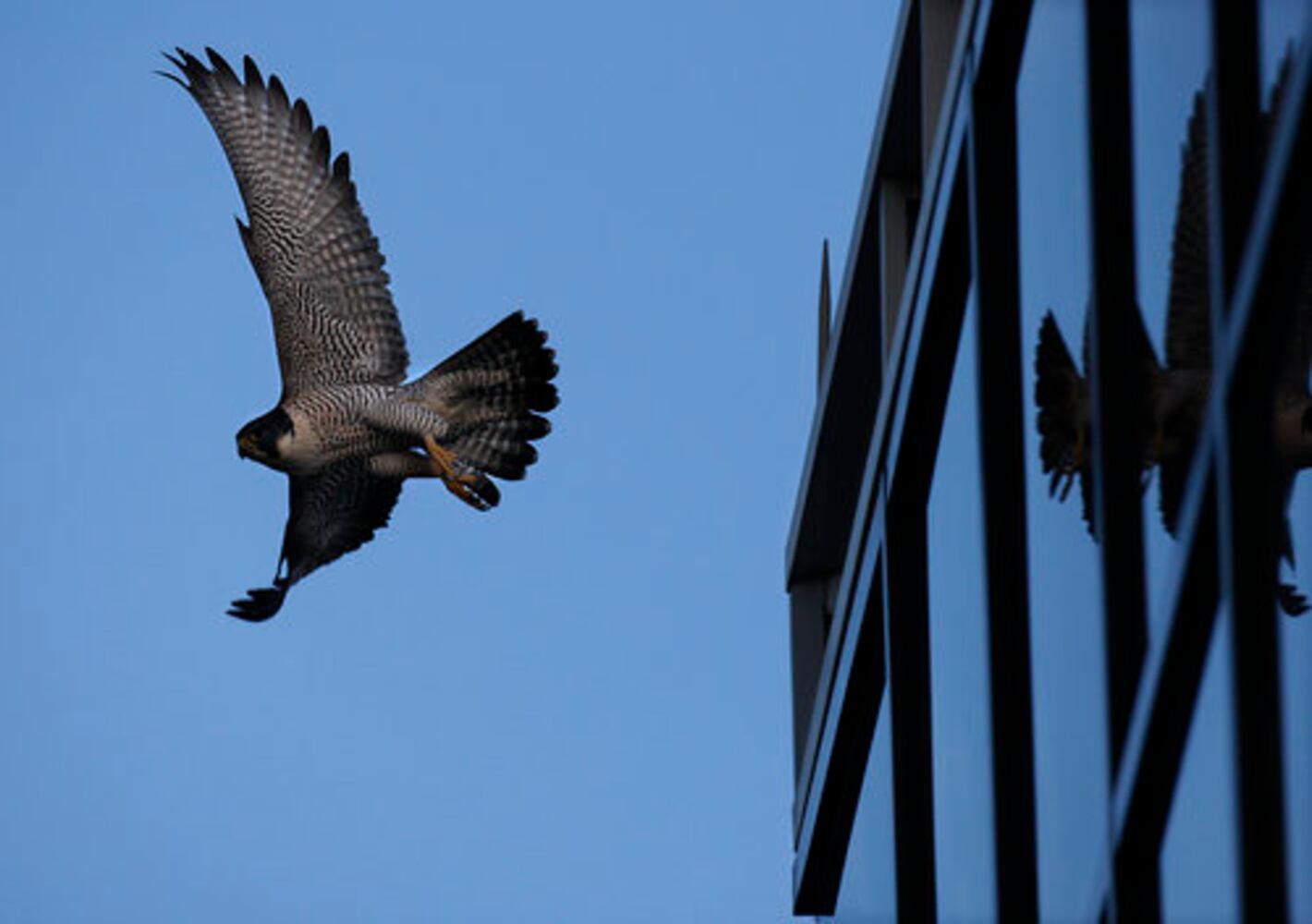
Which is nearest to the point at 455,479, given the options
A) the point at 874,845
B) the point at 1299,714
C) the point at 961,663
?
the point at 874,845

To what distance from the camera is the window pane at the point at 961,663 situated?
5.38 m

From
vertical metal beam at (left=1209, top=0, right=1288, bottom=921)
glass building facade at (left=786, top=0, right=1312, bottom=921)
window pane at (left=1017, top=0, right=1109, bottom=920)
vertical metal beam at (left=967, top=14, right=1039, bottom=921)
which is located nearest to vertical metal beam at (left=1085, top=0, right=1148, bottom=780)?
glass building facade at (left=786, top=0, right=1312, bottom=921)

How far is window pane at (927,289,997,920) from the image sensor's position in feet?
17.7

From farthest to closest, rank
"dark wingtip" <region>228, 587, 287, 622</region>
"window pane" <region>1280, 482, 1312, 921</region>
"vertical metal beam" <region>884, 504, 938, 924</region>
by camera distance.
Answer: "dark wingtip" <region>228, 587, 287, 622</region>, "vertical metal beam" <region>884, 504, 938, 924</region>, "window pane" <region>1280, 482, 1312, 921</region>

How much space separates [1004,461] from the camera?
17.1ft

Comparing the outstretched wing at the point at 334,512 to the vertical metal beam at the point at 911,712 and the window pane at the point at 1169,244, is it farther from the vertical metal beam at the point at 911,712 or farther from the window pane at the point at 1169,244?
the window pane at the point at 1169,244

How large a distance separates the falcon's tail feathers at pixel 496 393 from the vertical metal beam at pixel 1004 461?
968 cm

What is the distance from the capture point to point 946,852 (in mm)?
6004

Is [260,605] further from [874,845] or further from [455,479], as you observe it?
[874,845]

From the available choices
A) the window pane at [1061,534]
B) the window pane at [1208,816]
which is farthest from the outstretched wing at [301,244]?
the window pane at [1208,816]

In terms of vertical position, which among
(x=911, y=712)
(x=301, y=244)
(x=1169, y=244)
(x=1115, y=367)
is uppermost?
(x=301, y=244)

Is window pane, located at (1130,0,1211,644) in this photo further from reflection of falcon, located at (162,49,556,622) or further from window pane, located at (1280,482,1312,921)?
reflection of falcon, located at (162,49,556,622)

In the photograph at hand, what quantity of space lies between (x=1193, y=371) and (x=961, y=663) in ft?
7.15

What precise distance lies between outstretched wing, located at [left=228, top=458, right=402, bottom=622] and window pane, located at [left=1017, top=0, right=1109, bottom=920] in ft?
32.7
